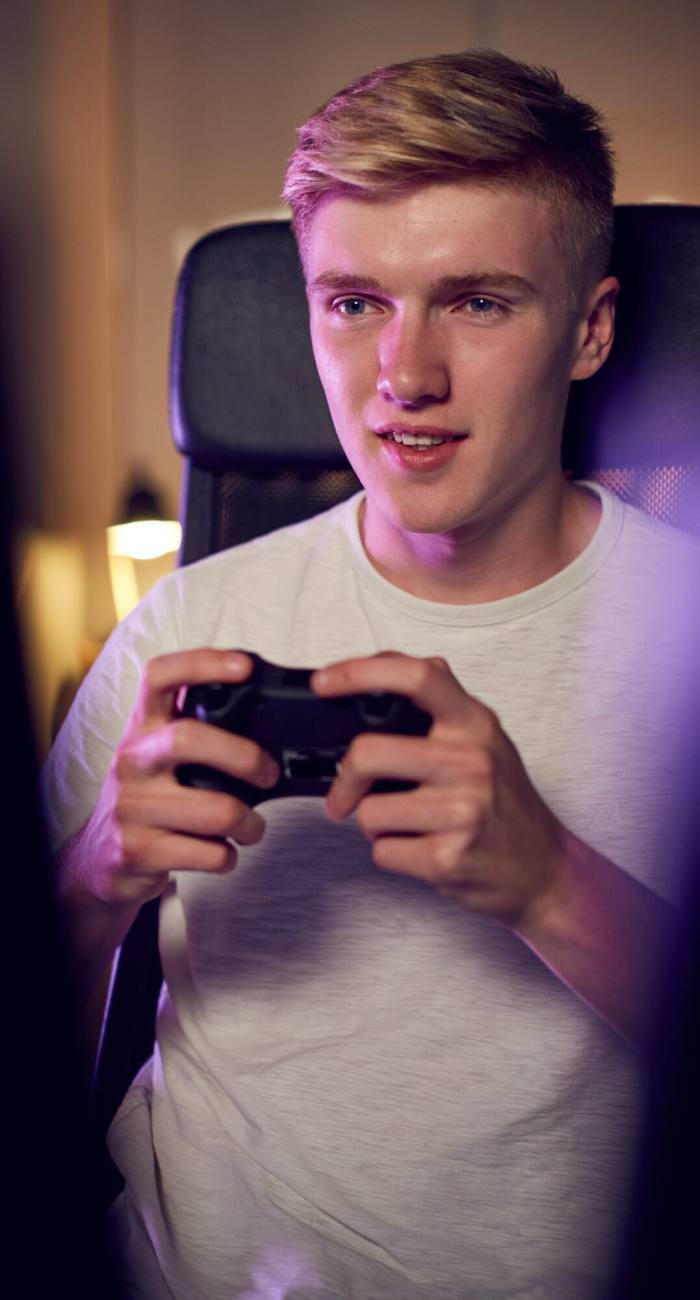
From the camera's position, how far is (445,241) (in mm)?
807

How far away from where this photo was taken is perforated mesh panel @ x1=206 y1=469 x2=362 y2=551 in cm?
103

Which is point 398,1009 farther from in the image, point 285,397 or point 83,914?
point 285,397

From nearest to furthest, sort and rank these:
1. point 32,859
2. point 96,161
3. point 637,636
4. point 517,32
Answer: point 32,859 → point 637,636 → point 517,32 → point 96,161

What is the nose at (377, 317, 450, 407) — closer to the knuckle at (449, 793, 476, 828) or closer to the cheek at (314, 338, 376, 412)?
the cheek at (314, 338, 376, 412)

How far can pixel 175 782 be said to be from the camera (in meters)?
0.60

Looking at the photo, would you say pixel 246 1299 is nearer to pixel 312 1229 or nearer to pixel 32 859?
pixel 312 1229

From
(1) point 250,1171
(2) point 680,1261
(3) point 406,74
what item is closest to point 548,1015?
(1) point 250,1171

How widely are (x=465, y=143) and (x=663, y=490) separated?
0.35 metres

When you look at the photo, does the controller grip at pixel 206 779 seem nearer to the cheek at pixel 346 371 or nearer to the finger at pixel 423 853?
the finger at pixel 423 853

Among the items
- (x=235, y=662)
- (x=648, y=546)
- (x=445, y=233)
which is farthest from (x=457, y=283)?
(x=235, y=662)

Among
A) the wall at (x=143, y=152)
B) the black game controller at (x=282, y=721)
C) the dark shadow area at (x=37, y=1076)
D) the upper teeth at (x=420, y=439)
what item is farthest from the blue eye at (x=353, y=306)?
the wall at (x=143, y=152)

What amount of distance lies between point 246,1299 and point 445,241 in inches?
30.3

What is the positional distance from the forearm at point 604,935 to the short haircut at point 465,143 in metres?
0.48

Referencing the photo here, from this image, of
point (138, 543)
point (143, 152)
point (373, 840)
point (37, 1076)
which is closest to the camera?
point (37, 1076)
